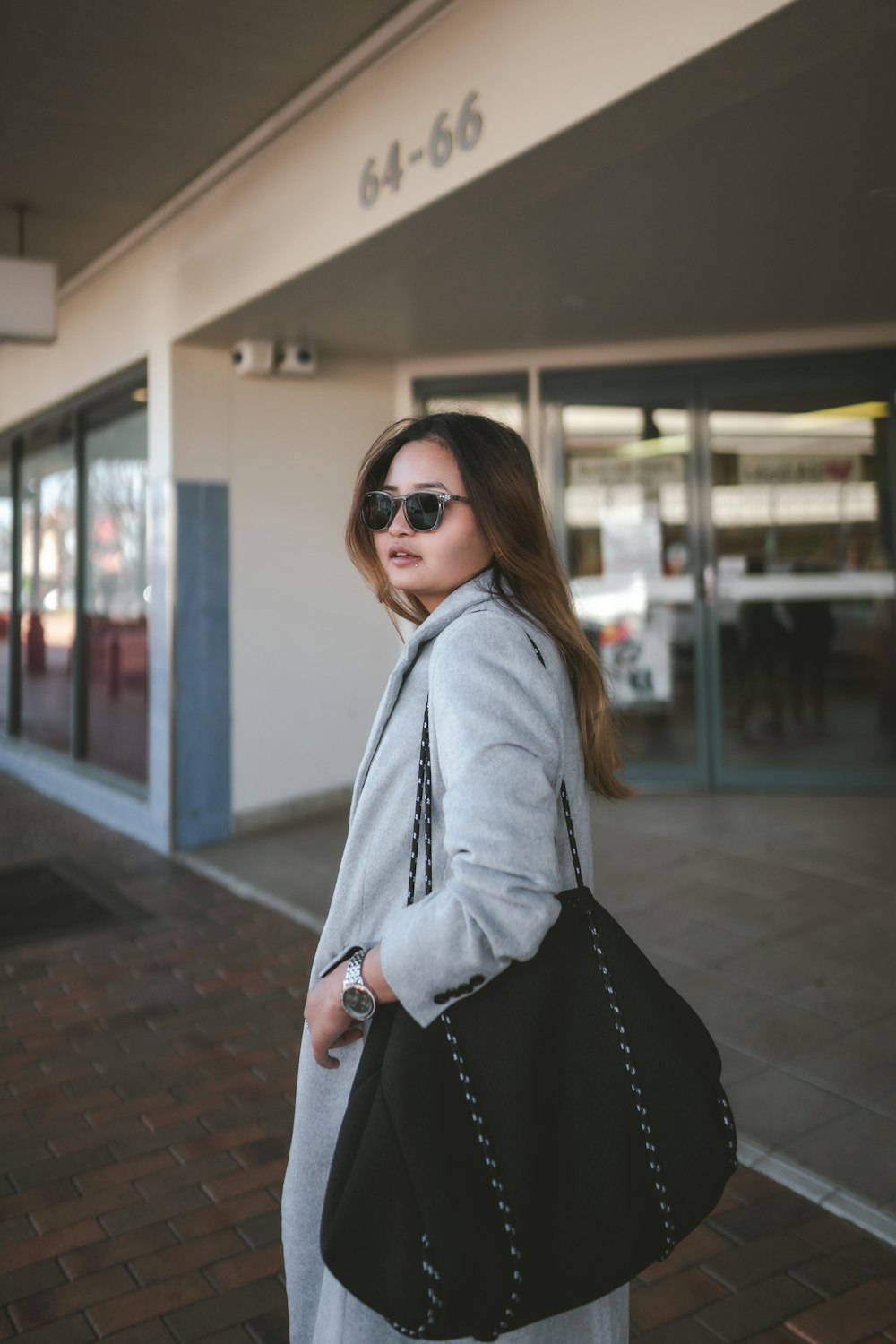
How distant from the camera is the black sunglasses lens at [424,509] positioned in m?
1.53

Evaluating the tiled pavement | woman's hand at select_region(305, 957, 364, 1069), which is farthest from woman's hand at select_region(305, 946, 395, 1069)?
the tiled pavement

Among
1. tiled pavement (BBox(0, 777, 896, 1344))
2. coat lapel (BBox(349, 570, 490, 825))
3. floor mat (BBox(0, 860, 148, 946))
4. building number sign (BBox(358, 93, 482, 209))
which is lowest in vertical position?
tiled pavement (BBox(0, 777, 896, 1344))

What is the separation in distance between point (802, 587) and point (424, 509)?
6208mm

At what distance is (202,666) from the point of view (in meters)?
6.39

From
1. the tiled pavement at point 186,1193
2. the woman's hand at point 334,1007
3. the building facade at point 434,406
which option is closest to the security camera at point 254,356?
the building facade at point 434,406

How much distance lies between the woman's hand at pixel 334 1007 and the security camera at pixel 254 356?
5.36 m

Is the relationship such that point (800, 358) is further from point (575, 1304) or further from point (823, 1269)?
point (575, 1304)

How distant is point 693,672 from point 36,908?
4311 millimetres

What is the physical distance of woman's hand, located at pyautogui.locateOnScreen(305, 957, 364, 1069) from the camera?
4.55ft

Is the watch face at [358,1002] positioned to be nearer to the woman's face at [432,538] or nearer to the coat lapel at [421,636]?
the coat lapel at [421,636]

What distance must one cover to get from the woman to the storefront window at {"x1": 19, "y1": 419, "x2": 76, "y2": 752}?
7.16 meters

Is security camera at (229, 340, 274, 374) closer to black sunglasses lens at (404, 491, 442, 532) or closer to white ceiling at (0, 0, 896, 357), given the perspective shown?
white ceiling at (0, 0, 896, 357)

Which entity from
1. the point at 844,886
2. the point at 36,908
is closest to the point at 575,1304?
the point at 844,886

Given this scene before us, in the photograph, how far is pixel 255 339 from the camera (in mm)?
6262
